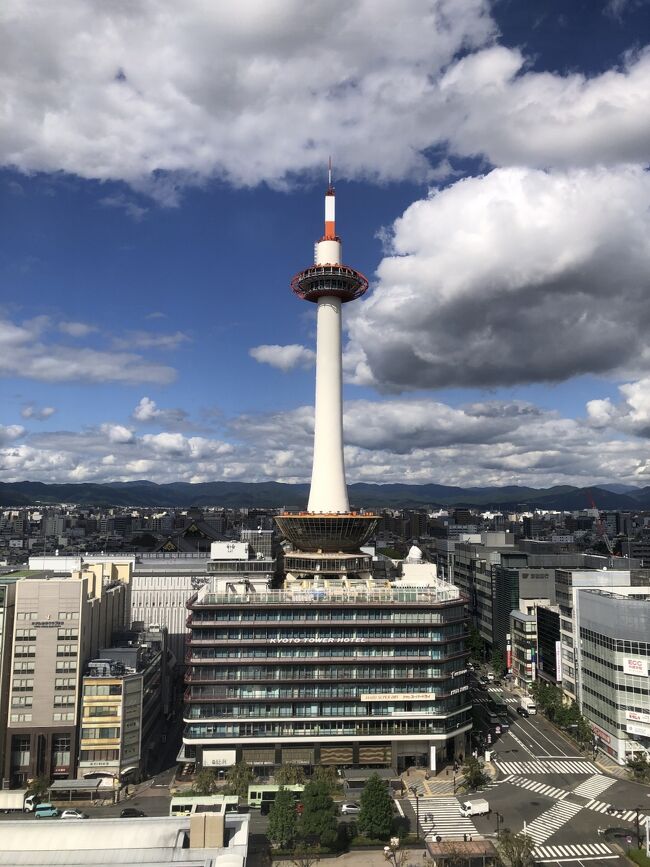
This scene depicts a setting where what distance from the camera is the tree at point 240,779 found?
6969 centimetres

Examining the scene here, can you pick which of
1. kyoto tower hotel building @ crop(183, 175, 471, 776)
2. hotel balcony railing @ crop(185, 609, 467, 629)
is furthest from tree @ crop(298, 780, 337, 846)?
hotel balcony railing @ crop(185, 609, 467, 629)

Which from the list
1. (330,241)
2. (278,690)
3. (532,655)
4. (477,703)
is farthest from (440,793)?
(330,241)

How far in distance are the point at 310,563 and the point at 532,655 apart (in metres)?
47.4

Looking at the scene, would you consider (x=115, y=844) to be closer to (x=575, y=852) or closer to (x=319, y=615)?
(x=319, y=615)

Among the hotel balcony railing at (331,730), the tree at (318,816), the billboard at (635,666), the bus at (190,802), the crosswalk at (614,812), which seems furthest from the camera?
the billboard at (635,666)

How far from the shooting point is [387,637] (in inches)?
3209

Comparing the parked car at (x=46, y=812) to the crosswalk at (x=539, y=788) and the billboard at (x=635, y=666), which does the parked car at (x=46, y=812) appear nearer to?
the crosswalk at (x=539, y=788)

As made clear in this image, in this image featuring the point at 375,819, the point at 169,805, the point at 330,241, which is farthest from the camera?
the point at 330,241

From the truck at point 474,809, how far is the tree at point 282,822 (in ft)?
64.5

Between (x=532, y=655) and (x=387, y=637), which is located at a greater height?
(x=387, y=637)

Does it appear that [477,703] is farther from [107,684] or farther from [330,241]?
[330,241]

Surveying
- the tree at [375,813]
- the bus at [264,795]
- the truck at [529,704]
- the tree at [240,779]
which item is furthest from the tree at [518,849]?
the truck at [529,704]

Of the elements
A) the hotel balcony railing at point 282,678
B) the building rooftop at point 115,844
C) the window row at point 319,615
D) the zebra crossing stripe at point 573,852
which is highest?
the window row at point 319,615

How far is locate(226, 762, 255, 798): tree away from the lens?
69688 millimetres
